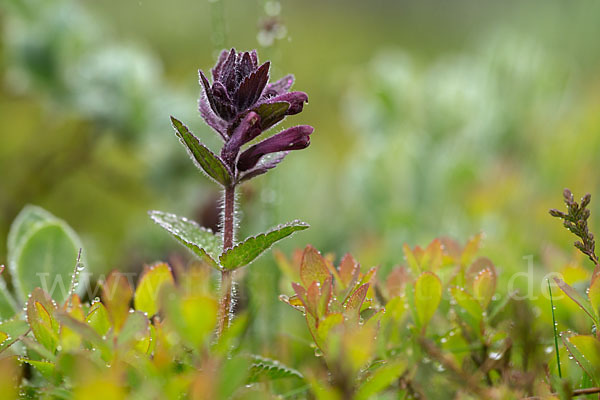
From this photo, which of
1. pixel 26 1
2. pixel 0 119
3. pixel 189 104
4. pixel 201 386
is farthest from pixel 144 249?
pixel 0 119

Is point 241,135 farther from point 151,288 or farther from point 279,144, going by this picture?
point 151,288

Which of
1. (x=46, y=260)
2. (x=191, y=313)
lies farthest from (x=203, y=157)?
(x=46, y=260)

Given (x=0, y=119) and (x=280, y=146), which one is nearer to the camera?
(x=280, y=146)

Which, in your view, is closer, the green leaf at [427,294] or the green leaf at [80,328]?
the green leaf at [80,328]

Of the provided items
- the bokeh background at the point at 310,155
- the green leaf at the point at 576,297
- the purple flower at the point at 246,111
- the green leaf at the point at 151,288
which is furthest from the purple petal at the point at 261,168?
the bokeh background at the point at 310,155

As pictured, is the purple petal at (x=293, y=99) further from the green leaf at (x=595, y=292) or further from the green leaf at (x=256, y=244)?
the green leaf at (x=595, y=292)

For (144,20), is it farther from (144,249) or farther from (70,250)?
(70,250)

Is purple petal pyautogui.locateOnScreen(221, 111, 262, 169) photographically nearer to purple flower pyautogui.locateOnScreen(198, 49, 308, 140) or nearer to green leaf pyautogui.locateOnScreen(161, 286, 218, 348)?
purple flower pyautogui.locateOnScreen(198, 49, 308, 140)
